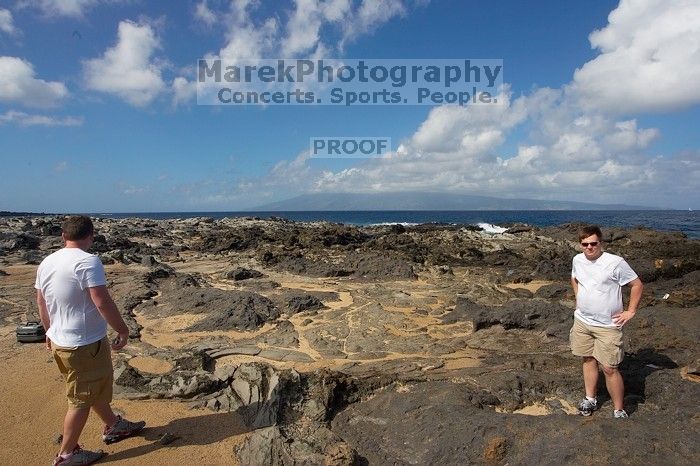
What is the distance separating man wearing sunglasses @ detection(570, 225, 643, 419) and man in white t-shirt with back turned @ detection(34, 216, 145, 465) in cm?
434

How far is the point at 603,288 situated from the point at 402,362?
109 inches

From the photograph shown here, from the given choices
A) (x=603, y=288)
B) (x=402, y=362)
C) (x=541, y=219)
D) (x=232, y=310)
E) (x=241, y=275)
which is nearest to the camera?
(x=603, y=288)

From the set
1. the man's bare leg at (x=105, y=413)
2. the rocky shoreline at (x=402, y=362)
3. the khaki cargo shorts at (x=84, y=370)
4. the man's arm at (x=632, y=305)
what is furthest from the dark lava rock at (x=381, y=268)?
the khaki cargo shorts at (x=84, y=370)

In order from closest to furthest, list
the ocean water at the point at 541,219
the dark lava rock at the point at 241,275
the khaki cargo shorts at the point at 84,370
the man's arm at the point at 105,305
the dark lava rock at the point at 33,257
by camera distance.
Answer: the man's arm at the point at 105,305, the khaki cargo shorts at the point at 84,370, the dark lava rock at the point at 241,275, the dark lava rock at the point at 33,257, the ocean water at the point at 541,219

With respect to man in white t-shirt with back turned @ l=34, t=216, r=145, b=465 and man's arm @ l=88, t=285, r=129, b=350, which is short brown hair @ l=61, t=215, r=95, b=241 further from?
man's arm @ l=88, t=285, r=129, b=350

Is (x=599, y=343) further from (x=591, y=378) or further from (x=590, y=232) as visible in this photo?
(x=590, y=232)

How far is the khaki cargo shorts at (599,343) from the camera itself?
12.8 feet

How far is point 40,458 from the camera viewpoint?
12.0ft

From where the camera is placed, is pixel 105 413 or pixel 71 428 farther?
pixel 105 413

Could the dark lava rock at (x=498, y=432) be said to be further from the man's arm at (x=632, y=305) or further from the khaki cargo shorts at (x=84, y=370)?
the khaki cargo shorts at (x=84, y=370)

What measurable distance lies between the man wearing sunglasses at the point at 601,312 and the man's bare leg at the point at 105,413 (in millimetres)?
4441

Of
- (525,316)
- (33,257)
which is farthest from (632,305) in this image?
(33,257)

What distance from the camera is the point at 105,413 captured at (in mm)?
3766

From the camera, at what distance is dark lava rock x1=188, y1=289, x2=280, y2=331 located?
25.8 ft
